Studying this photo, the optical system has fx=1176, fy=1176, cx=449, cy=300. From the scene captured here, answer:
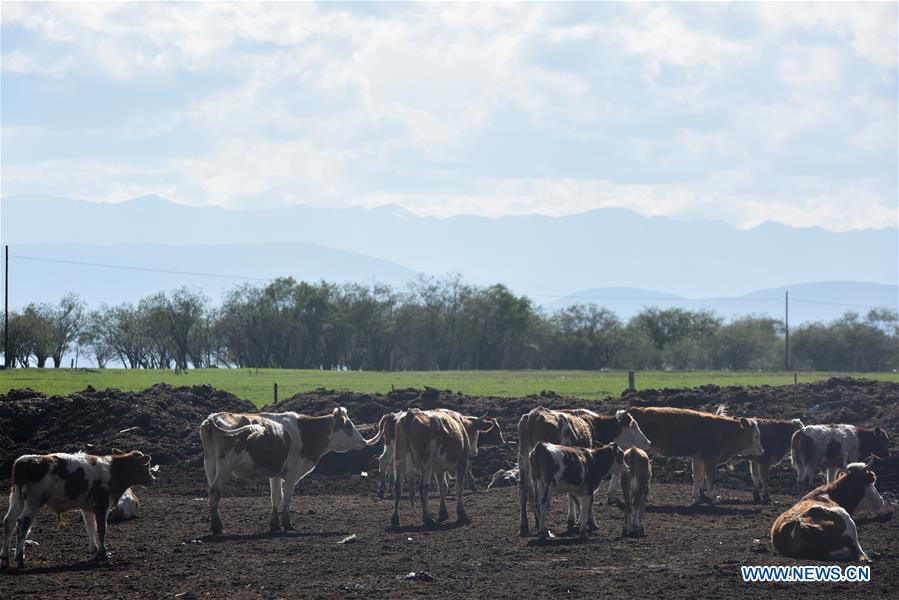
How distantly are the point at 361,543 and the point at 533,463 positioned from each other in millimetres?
3145

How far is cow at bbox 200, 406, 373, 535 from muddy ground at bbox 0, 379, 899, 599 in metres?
0.66

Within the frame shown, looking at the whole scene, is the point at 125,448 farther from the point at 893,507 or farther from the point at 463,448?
the point at 893,507

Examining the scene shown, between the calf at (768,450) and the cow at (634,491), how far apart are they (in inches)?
246

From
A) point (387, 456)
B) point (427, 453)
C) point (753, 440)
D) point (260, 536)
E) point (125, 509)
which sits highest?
point (753, 440)

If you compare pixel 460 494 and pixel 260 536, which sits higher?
pixel 460 494

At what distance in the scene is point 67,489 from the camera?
1759 cm

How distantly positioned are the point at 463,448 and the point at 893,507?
28.3ft

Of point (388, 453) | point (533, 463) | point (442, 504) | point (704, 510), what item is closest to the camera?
point (533, 463)

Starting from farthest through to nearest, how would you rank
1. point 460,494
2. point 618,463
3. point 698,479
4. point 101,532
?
point 698,479 < point 460,494 < point 618,463 < point 101,532

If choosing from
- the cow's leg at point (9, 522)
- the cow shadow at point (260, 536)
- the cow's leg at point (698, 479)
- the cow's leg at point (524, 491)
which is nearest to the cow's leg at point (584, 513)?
the cow's leg at point (524, 491)

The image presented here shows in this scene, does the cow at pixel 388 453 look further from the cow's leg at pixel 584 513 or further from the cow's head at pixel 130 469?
the cow's head at pixel 130 469

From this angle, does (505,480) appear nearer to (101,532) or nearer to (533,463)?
(533,463)

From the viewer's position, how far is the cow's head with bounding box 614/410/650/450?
2438 cm

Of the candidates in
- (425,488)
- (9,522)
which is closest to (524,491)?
(425,488)
